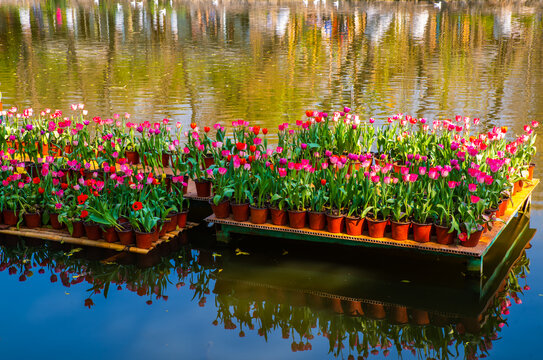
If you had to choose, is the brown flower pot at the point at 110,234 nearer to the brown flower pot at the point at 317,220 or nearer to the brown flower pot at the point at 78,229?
the brown flower pot at the point at 78,229

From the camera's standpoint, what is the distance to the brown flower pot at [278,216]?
5785 millimetres

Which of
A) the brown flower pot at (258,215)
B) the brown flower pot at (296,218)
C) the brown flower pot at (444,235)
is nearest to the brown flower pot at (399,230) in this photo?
the brown flower pot at (444,235)

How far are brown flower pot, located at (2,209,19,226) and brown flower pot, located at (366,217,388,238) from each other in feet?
11.5

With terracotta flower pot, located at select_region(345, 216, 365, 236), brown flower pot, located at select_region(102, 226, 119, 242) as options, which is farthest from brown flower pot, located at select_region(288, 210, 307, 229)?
brown flower pot, located at select_region(102, 226, 119, 242)

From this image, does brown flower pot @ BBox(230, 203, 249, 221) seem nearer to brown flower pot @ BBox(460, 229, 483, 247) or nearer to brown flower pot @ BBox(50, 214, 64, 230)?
brown flower pot @ BBox(50, 214, 64, 230)

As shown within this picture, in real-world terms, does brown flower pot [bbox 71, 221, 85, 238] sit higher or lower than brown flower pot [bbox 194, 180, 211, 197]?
lower

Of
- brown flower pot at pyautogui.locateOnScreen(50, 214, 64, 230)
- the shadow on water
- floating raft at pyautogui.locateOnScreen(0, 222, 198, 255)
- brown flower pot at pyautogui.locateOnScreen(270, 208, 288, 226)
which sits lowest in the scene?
the shadow on water

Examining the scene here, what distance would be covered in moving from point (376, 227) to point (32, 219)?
134 inches

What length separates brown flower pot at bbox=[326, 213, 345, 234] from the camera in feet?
18.3

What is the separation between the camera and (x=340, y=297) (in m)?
5.09

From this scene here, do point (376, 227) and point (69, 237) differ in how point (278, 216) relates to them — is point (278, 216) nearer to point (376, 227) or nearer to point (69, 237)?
point (376, 227)

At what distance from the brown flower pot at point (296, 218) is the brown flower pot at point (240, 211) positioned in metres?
0.45

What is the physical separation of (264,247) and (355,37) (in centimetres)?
2083

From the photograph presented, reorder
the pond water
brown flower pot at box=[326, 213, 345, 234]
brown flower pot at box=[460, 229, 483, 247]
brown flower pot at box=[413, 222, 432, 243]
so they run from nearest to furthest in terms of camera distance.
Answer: the pond water
brown flower pot at box=[460, 229, 483, 247]
brown flower pot at box=[413, 222, 432, 243]
brown flower pot at box=[326, 213, 345, 234]
